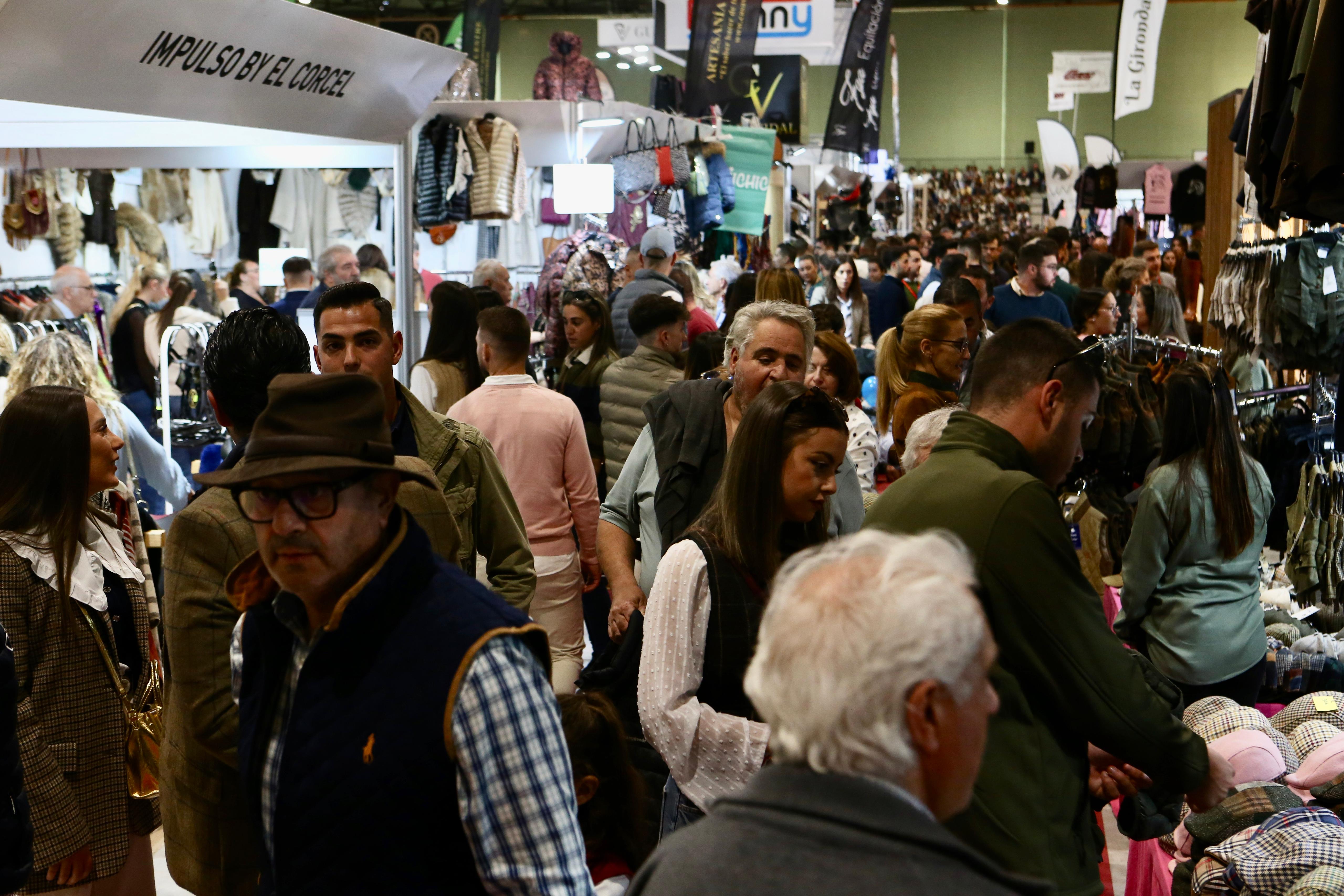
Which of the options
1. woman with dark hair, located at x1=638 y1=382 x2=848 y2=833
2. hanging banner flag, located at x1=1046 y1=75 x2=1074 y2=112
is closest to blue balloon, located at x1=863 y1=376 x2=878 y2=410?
woman with dark hair, located at x1=638 y1=382 x2=848 y2=833

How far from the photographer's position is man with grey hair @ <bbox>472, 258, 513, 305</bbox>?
318 inches

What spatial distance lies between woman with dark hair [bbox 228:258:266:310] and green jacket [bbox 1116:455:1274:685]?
7.41 meters

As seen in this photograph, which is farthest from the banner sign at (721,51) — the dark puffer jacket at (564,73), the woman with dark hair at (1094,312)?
the woman with dark hair at (1094,312)

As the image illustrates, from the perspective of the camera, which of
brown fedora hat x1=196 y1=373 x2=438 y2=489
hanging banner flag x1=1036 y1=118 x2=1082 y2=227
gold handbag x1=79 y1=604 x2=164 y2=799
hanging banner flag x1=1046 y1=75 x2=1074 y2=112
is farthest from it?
hanging banner flag x1=1046 y1=75 x2=1074 y2=112

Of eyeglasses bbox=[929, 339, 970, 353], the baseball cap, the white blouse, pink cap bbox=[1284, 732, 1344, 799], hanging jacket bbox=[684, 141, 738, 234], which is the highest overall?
hanging jacket bbox=[684, 141, 738, 234]

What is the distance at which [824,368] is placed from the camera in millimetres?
4457

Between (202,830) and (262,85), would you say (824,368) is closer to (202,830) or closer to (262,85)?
(262,85)

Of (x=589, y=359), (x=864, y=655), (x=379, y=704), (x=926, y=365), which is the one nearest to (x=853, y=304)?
(x=589, y=359)

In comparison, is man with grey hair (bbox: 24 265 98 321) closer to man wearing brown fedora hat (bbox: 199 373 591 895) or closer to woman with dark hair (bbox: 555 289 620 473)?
woman with dark hair (bbox: 555 289 620 473)

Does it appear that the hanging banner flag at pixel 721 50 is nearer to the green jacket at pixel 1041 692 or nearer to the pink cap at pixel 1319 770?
the pink cap at pixel 1319 770

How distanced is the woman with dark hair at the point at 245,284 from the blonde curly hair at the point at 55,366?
4852mm

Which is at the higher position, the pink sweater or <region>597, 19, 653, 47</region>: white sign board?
<region>597, 19, 653, 47</region>: white sign board

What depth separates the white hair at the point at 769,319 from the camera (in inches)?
139

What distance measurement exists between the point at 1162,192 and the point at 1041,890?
18.2 meters
